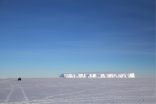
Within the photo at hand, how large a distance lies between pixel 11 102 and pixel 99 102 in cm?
579

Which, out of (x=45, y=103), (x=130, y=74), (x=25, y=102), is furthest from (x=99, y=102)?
(x=130, y=74)

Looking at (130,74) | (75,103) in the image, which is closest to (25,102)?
(75,103)

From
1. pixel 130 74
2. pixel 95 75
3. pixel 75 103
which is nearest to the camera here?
pixel 75 103

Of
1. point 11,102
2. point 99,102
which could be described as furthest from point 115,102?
point 11,102

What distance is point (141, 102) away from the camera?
15602 millimetres

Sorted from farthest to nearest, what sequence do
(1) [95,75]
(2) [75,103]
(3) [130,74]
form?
(1) [95,75] → (3) [130,74] → (2) [75,103]

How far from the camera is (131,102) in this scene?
15562 millimetres

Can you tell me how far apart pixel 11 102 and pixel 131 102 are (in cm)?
783

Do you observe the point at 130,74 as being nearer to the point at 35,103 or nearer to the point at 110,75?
the point at 110,75

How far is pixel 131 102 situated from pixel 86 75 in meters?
143

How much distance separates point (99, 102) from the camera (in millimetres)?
15594

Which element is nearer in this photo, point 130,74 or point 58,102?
point 58,102

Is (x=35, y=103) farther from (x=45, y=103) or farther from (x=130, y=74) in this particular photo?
(x=130, y=74)

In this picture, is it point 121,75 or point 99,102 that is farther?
Answer: point 121,75
